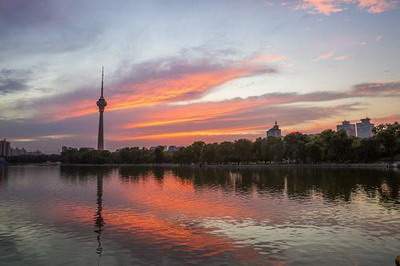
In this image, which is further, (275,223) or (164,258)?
(275,223)

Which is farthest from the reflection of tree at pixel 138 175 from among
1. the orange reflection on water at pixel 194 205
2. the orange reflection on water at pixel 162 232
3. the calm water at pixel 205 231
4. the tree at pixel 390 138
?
the tree at pixel 390 138

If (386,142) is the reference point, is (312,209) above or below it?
below

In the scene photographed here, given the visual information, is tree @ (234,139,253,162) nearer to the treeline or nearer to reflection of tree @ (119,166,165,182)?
the treeline

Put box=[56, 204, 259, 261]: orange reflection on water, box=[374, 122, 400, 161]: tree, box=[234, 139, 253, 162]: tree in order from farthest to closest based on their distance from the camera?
box=[234, 139, 253, 162]: tree → box=[374, 122, 400, 161]: tree → box=[56, 204, 259, 261]: orange reflection on water

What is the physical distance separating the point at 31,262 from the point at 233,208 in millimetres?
24306

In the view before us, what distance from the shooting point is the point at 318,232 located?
29.8 metres

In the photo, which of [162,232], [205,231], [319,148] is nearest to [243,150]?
[319,148]

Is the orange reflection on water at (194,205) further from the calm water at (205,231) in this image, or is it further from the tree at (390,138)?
the tree at (390,138)

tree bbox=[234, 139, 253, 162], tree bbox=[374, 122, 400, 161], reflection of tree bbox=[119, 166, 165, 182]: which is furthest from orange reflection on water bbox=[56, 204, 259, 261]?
tree bbox=[234, 139, 253, 162]

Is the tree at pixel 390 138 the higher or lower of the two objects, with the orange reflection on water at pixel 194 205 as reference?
higher

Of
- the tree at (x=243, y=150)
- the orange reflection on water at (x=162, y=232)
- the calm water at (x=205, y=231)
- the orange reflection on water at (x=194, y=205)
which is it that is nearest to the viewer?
the calm water at (x=205, y=231)

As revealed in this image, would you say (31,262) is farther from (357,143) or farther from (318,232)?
(357,143)

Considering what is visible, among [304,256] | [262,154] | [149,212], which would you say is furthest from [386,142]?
[304,256]

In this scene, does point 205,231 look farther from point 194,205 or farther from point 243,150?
point 243,150
